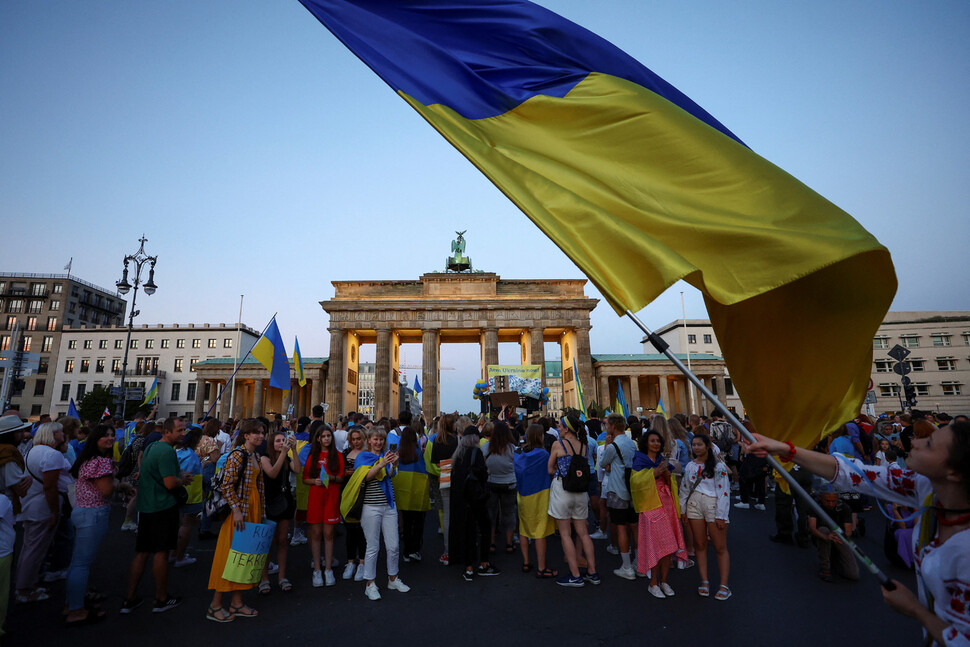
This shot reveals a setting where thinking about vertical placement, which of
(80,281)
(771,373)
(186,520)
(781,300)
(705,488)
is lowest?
(186,520)

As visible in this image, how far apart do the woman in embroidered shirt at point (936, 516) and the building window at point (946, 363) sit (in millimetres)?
83840

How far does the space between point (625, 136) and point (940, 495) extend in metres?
2.46

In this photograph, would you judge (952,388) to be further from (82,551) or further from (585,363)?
(82,551)

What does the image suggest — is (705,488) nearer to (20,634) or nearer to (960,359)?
(20,634)

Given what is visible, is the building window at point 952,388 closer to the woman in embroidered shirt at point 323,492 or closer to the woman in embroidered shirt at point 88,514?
the woman in embroidered shirt at point 323,492

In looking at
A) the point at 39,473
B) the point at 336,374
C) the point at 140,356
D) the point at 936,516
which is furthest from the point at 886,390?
the point at 140,356

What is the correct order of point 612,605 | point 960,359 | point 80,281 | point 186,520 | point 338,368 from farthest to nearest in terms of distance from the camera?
point 80,281 < point 960,359 < point 338,368 < point 186,520 < point 612,605

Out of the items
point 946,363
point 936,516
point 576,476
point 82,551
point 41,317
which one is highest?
point 41,317

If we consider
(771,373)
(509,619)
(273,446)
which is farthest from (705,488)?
(273,446)

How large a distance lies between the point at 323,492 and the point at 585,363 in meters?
40.9

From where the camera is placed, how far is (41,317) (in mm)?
72812

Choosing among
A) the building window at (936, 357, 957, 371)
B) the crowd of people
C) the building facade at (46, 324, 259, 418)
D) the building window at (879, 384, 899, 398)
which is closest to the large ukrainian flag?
the crowd of people

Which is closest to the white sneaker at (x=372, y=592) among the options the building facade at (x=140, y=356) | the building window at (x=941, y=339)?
the building facade at (x=140, y=356)

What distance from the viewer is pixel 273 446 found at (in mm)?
6492
